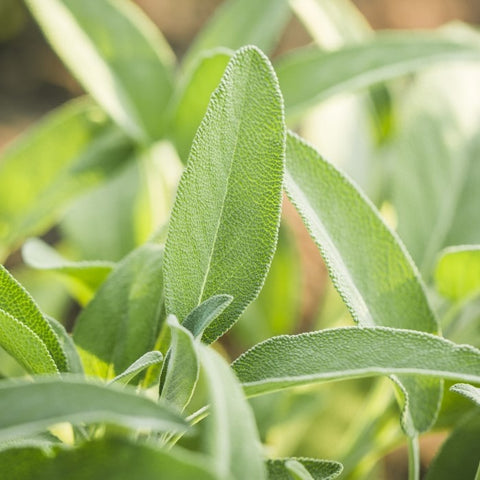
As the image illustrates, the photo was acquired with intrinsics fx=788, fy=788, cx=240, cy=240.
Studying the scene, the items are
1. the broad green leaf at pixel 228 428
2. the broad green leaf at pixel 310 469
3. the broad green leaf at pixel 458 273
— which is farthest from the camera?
the broad green leaf at pixel 458 273

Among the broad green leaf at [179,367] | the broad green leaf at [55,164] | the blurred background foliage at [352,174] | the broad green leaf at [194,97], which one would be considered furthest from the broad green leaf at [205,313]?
the broad green leaf at [55,164]

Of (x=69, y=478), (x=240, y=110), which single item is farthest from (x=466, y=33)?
(x=69, y=478)

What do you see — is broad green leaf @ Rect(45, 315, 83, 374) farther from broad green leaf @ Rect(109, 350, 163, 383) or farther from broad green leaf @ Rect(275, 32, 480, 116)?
broad green leaf @ Rect(275, 32, 480, 116)

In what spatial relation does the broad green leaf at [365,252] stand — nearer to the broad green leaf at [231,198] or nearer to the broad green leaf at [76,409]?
the broad green leaf at [231,198]

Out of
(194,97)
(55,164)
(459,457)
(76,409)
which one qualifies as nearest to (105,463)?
(76,409)

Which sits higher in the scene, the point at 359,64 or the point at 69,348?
the point at 359,64

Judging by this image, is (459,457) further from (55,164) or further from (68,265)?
(55,164)

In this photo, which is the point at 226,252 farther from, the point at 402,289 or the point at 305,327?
the point at 305,327
